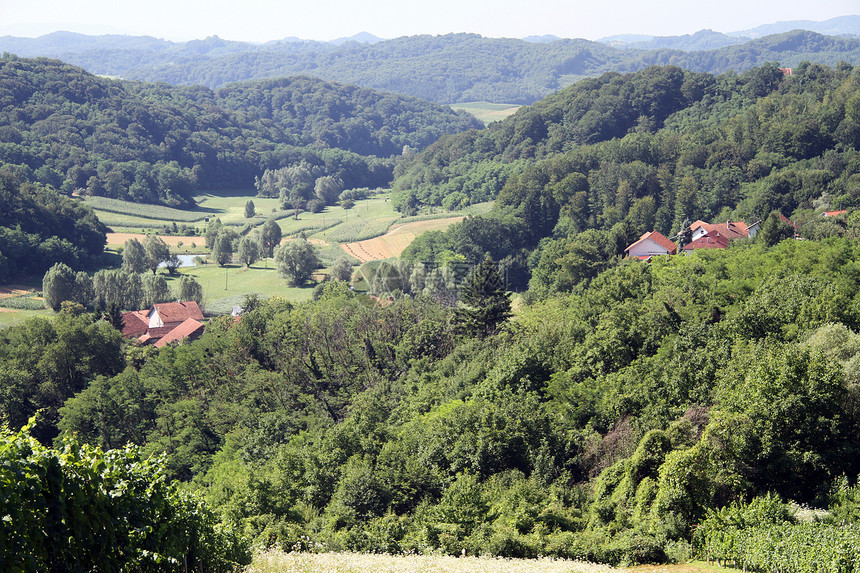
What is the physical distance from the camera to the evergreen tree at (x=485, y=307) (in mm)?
53031

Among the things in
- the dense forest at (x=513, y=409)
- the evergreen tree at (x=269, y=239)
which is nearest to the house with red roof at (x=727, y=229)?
the dense forest at (x=513, y=409)

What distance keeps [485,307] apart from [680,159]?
6396 cm

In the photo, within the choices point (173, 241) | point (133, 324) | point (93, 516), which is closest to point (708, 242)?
point (133, 324)

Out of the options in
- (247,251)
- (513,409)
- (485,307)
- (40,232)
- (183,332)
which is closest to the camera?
(513,409)

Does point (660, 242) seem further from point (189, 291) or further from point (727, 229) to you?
point (189, 291)

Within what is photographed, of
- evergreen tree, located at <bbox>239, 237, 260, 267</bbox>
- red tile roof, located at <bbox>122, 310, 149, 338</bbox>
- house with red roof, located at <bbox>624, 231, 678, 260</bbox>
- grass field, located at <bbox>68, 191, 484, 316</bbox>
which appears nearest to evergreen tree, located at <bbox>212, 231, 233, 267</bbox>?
grass field, located at <bbox>68, 191, 484, 316</bbox>

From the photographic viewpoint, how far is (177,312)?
75.8m

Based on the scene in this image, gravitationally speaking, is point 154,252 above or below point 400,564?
below

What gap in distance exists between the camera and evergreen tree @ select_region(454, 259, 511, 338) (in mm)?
53031

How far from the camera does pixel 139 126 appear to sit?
190 metres

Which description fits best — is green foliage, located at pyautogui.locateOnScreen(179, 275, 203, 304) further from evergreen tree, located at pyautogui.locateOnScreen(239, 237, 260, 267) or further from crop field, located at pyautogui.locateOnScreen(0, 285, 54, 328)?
evergreen tree, located at pyautogui.locateOnScreen(239, 237, 260, 267)

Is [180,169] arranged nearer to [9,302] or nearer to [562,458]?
[9,302]

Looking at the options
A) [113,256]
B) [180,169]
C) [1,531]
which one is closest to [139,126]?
[180,169]

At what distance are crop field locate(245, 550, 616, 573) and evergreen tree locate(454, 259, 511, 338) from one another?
32336 mm
